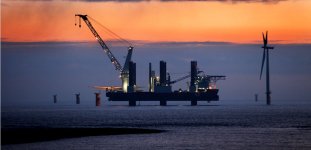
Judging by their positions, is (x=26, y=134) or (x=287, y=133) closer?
(x=26, y=134)

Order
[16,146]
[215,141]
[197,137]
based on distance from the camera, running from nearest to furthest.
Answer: [16,146] → [215,141] → [197,137]

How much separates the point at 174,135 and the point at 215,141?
1396cm

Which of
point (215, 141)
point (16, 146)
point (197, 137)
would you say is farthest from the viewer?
point (197, 137)

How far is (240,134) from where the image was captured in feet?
404

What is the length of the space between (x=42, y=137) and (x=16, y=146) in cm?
1540

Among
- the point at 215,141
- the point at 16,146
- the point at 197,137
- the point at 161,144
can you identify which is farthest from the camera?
the point at 197,137

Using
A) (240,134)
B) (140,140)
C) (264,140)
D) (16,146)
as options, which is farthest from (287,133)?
(16,146)

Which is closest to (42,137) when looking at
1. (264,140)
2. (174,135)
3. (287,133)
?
(174,135)

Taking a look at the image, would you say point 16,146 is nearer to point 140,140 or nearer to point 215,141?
point 140,140

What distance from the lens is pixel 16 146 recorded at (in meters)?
93.9

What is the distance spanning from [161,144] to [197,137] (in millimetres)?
16696

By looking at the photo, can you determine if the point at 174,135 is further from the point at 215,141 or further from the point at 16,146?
the point at 16,146

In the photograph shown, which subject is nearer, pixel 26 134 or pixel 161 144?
pixel 161 144

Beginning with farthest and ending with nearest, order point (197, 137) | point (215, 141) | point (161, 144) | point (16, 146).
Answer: point (197, 137), point (215, 141), point (161, 144), point (16, 146)
